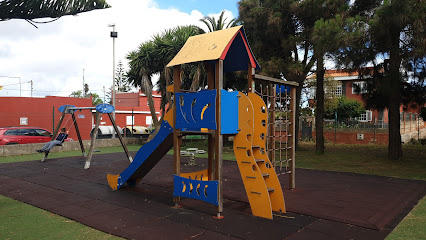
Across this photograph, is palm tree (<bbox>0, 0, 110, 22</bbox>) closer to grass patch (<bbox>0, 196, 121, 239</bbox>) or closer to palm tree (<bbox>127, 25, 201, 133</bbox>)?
grass patch (<bbox>0, 196, 121, 239</bbox>)

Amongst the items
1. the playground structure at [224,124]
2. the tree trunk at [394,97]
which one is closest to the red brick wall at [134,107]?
the tree trunk at [394,97]

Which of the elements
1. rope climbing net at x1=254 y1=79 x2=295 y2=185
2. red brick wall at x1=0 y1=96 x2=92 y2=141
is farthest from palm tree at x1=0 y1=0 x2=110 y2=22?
red brick wall at x1=0 y1=96 x2=92 y2=141

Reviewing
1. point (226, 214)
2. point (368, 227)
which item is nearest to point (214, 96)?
point (226, 214)

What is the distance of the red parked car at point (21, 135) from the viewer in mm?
15695

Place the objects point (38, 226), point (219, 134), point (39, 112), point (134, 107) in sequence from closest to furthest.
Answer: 1. point (38, 226)
2. point (219, 134)
3. point (39, 112)
4. point (134, 107)

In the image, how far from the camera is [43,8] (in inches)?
227

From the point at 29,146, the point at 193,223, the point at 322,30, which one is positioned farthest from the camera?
the point at 29,146

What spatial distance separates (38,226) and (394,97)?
12.8 m

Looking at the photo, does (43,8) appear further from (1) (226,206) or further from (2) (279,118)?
(2) (279,118)

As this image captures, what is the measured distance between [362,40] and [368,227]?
7.94m

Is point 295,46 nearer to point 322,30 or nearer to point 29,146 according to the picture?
point 322,30

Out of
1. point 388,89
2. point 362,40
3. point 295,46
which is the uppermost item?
point 295,46

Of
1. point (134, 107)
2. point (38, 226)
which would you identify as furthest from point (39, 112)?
point (134, 107)

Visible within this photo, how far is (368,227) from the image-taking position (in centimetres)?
496
